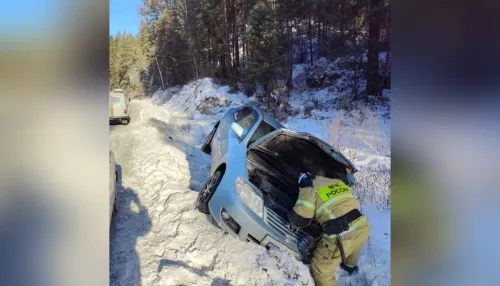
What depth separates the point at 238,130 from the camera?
100 inches

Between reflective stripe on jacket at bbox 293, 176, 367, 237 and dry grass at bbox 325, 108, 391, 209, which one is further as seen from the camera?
dry grass at bbox 325, 108, 391, 209

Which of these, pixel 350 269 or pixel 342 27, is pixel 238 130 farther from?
pixel 350 269

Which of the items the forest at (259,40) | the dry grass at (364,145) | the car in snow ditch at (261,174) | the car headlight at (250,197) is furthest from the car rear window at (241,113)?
the car headlight at (250,197)

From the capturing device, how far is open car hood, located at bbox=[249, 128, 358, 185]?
2240 mm

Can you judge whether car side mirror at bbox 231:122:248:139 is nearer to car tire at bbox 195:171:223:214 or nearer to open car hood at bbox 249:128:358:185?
open car hood at bbox 249:128:358:185

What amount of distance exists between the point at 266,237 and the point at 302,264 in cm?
27

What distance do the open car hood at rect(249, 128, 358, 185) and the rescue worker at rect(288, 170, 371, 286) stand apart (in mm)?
524

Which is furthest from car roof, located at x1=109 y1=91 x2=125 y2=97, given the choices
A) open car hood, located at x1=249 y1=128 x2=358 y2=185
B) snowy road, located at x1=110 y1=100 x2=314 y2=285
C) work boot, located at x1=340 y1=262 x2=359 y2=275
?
work boot, located at x1=340 y1=262 x2=359 y2=275

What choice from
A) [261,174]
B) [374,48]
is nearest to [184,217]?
[261,174]

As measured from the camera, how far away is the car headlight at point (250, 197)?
5.98 ft

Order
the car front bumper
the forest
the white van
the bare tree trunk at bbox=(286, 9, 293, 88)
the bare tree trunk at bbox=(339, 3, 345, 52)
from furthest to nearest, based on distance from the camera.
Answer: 1. the bare tree trunk at bbox=(286, 9, 293, 88)
2. the bare tree trunk at bbox=(339, 3, 345, 52)
3. the forest
4. the car front bumper
5. the white van
